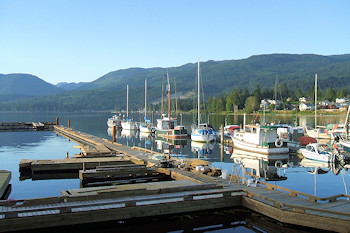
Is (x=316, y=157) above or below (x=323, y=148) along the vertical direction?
below

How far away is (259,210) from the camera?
57.9ft

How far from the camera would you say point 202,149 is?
53.5 meters

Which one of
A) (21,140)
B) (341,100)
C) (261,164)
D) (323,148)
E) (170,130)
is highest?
(341,100)

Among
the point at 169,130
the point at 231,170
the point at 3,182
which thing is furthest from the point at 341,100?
the point at 3,182

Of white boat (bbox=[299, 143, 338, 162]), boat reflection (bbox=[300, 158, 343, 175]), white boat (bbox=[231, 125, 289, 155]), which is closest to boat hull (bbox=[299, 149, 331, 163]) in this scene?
white boat (bbox=[299, 143, 338, 162])

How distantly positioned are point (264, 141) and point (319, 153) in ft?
23.7

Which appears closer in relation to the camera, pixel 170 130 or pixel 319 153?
pixel 319 153

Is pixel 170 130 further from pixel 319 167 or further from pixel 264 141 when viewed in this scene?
pixel 319 167

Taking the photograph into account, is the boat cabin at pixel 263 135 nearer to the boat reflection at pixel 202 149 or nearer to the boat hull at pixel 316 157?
the boat hull at pixel 316 157

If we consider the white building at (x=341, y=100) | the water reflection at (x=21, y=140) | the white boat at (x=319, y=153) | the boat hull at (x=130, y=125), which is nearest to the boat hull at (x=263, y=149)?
the white boat at (x=319, y=153)

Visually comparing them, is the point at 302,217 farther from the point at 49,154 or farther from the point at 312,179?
the point at 49,154

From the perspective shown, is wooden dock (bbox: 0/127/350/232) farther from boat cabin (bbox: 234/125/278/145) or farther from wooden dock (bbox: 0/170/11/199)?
boat cabin (bbox: 234/125/278/145)

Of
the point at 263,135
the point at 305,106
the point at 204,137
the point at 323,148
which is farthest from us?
the point at 305,106

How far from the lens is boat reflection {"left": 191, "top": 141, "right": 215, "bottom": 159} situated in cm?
4720
